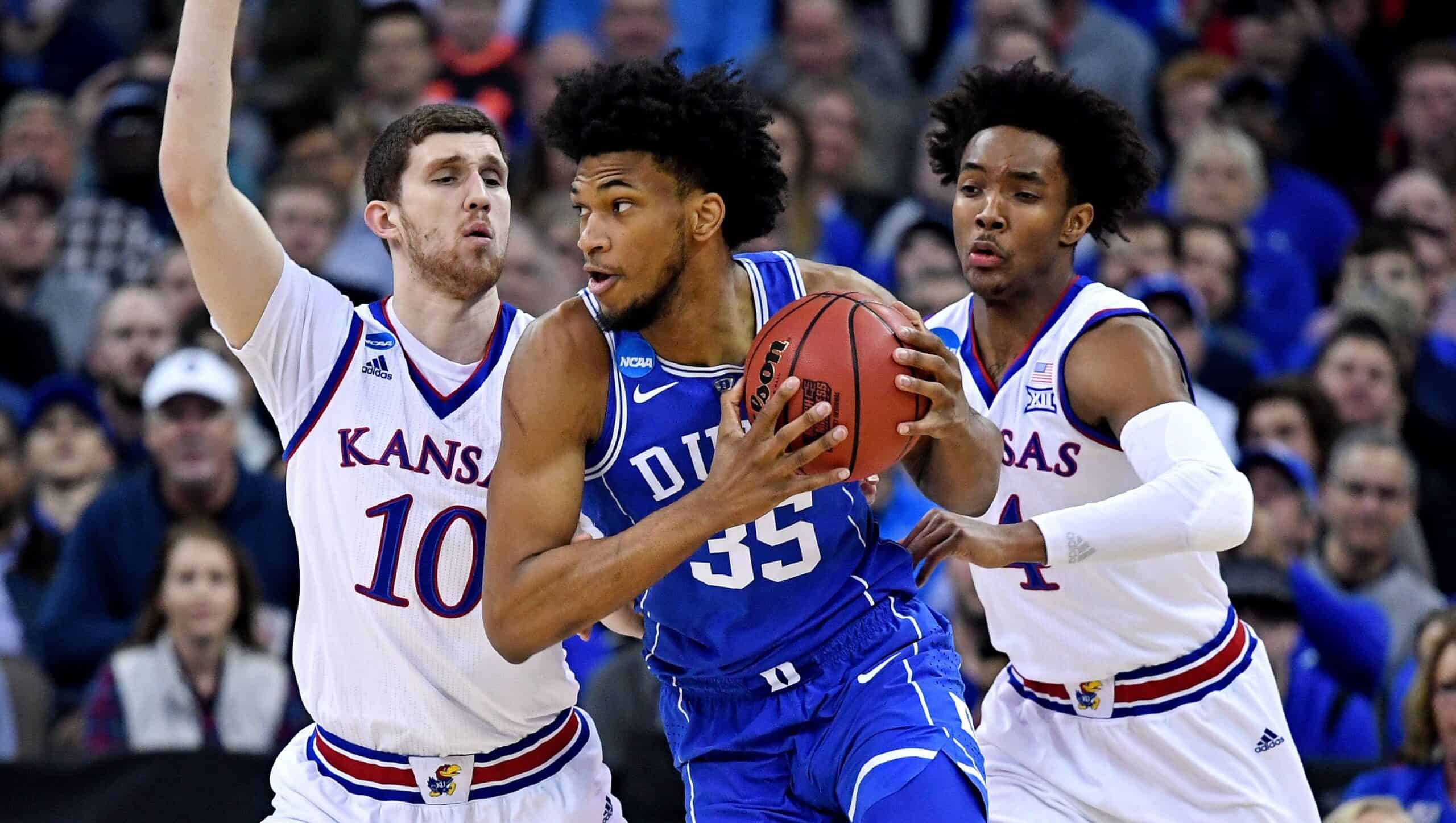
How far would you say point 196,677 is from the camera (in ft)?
24.7

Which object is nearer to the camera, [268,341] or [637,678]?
[268,341]

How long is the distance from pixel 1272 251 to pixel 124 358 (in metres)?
6.22

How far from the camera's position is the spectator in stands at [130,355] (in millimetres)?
9391

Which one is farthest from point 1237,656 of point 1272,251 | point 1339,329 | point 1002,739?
point 1272,251

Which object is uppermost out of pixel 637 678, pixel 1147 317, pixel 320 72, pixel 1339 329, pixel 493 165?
pixel 320 72

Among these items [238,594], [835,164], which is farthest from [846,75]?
[238,594]

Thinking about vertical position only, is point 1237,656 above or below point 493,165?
below

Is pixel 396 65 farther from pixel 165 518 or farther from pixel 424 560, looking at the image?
pixel 424 560

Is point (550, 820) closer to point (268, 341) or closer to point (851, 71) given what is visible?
point (268, 341)

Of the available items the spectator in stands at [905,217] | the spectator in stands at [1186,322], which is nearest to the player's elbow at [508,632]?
the spectator in stands at [1186,322]

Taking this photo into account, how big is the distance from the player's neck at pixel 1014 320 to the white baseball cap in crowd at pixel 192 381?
166 inches

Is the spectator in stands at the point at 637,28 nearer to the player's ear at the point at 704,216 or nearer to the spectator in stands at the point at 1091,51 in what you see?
the spectator in stands at the point at 1091,51

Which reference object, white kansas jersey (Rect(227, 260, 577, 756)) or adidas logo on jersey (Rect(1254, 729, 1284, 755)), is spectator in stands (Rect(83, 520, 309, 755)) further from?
adidas logo on jersey (Rect(1254, 729, 1284, 755))

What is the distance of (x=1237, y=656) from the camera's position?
520 cm
